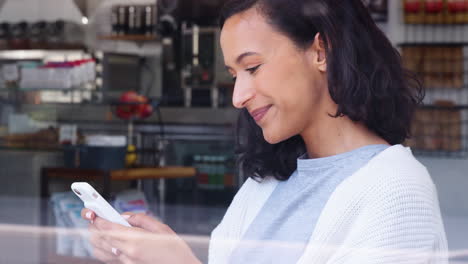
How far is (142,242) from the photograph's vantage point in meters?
0.87

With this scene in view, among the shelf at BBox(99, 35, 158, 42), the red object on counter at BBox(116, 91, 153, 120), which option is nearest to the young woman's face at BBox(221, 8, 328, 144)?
the red object on counter at BBox(116, 91, 153, 120)

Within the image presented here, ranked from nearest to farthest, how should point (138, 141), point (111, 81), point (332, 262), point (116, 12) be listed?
point (332, 262)
point (138, 141)
point (111, 81)
point (116, 12)

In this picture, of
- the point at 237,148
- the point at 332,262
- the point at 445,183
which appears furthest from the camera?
the point at 445,183

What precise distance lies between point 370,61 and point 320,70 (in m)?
0.07

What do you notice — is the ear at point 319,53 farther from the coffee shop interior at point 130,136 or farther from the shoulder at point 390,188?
the coffee shop interior at point 130,136

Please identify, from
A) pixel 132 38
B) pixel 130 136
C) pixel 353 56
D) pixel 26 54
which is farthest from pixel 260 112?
pixel 132 38

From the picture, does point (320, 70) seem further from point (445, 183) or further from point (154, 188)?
point (445, 183)

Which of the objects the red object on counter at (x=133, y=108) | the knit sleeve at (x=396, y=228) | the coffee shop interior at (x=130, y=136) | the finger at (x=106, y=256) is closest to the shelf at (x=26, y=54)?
the coffee shop interior at (x=130, y=136)

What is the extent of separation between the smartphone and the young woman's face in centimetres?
22

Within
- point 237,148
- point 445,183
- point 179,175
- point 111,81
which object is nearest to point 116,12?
point 111,81

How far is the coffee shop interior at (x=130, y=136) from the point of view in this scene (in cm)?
256

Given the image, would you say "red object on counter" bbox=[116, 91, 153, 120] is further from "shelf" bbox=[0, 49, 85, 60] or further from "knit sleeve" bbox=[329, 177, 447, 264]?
"knit sleeve" bbox=[329, 177, 447, 264]

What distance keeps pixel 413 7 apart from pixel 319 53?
2651 millimetres

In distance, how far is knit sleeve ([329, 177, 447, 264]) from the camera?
0.80 m
